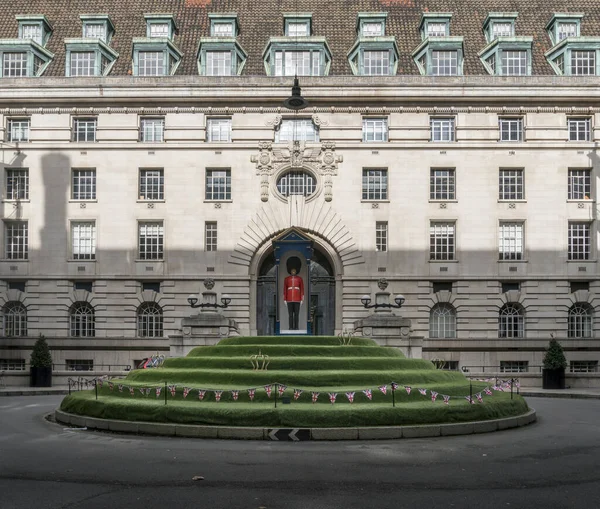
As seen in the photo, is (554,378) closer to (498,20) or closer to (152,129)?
(498,20)

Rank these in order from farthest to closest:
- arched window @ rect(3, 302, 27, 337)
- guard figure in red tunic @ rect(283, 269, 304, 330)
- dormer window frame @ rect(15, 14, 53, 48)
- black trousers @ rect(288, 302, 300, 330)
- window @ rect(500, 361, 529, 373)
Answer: dormer window frame @ rect(15, 14, 53, 48) < arched window @ rect(3, 302, 27, 337) < window @ rect(500, 361, 529, 373) < black trousers @ rect(288, 302, 300, 330) < guard figure in red tunic @ rect(283, 269, 304, 330)

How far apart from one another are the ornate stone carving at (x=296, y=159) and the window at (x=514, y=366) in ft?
48.2

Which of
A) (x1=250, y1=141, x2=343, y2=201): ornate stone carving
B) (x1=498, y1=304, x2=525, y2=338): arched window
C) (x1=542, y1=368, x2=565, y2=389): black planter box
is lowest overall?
(x1=542, y1=368, x2=565, y2=389): black planter box

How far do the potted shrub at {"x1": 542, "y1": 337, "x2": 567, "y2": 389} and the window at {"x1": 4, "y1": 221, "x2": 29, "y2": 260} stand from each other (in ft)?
101

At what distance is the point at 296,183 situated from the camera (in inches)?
1953

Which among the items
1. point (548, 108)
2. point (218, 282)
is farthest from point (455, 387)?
point (548, 108)

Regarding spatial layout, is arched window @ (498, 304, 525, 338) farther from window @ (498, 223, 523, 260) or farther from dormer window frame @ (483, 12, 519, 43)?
dormer window frame @ (483, 12, 519, 43)

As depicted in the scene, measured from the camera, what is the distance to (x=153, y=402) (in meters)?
24.6

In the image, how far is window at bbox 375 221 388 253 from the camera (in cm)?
4903

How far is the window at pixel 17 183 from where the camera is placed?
4972cm

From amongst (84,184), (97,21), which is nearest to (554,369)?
(84,184)

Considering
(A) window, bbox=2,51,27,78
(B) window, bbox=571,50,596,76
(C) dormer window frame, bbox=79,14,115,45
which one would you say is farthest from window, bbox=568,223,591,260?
(A) window, bbox=2,51,27,78

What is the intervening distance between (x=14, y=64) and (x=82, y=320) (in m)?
16.5

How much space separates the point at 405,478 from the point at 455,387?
11.0 m
